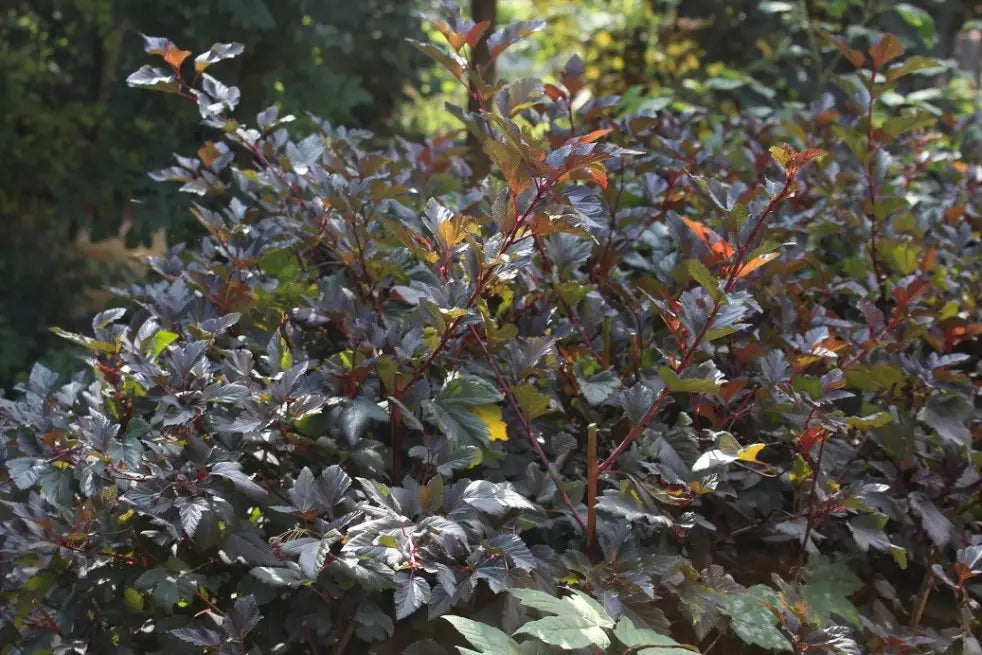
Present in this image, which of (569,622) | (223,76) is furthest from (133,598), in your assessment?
(223,76)

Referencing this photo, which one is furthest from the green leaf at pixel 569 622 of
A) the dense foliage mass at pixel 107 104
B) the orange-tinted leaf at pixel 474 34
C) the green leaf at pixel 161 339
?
the dense foliage mass at pixel 107 104

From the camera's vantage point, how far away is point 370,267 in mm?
1646

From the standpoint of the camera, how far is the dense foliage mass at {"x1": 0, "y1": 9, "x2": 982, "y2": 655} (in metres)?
1.28

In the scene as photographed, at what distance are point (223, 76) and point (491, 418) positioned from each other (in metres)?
3.20

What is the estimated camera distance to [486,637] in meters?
1.13

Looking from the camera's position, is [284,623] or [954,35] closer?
[284,623]

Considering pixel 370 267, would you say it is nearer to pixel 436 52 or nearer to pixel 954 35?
pixel 436 52

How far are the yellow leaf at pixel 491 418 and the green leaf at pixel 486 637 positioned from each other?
0.30 meters

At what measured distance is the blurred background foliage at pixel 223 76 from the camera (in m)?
4.15

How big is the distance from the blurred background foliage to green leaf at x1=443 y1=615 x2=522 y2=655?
270 cm

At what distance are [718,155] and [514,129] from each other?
142cm

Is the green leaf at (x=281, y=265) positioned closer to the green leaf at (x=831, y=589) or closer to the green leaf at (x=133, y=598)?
the green leaf at (x=133, y=598)

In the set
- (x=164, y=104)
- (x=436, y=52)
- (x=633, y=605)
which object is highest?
(x=436, y=52)

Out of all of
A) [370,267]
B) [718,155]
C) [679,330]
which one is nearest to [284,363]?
[370,267]
